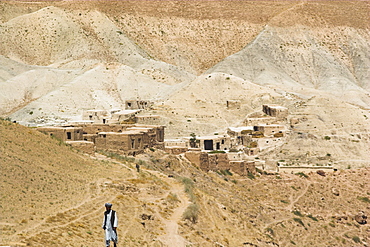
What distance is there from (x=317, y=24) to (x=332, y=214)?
7627 centimetres

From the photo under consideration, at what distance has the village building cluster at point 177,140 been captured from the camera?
30.8 metres

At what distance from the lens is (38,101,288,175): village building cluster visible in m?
30.8

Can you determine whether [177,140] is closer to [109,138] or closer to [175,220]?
[109,138]

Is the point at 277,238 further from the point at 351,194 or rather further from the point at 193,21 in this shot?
the point at 193,21

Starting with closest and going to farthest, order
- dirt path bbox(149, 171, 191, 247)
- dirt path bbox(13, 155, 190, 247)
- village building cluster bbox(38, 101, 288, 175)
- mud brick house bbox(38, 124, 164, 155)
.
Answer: dirt path bbox(13, 155, 190, 247) < dirt path bbox(149, 171, 191, 247) < mud brick house bbox(38, 124, 164, 155) < village building cluster bbox(38, 101, 288, 175)

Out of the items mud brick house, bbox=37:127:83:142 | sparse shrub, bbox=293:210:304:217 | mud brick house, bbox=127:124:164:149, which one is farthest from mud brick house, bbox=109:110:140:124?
sparse shrub, bbox=293:210:304:217

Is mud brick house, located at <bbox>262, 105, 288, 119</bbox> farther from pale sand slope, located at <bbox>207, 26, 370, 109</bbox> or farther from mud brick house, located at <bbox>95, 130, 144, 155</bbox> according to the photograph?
pale sand slope, located at <bbox>207, 26, 370, 109</bbox>

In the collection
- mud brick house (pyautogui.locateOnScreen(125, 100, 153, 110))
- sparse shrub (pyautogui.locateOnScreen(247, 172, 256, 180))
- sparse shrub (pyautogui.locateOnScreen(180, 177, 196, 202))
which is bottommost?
sparse shrub (pyautogui.locateOnScreen(247, 172, 256, 180))

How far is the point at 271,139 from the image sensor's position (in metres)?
46.5

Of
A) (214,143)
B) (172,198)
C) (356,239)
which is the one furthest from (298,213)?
(214,143)

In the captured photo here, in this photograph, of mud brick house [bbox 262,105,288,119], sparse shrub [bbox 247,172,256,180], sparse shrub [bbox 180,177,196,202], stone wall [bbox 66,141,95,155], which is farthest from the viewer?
mud brick house [bbox 262,105,288,119]

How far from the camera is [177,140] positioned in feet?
141

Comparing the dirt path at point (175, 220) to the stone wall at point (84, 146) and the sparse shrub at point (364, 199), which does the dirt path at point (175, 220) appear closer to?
the stone wall at point (84, 146)

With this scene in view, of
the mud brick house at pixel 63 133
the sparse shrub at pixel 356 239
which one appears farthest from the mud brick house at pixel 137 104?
the sparse shrub at pixel 356 239
